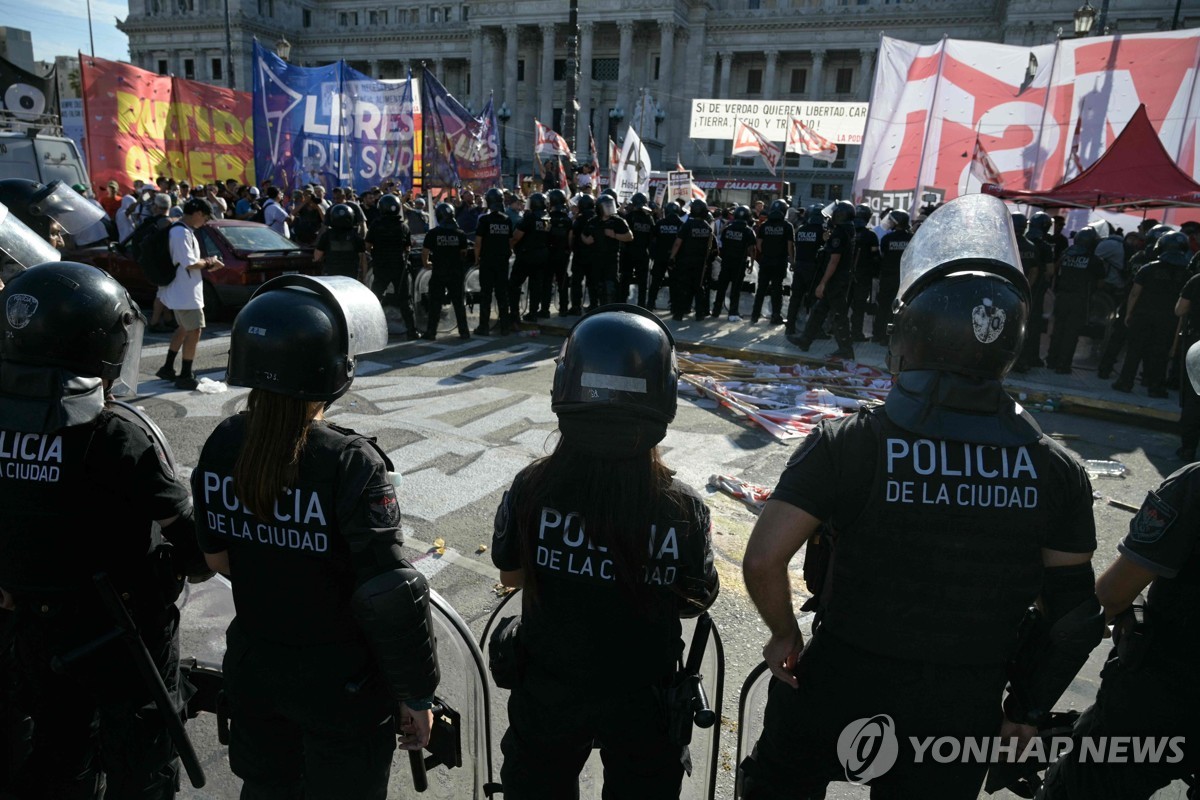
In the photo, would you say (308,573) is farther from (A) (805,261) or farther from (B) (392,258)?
(A) (805,261)

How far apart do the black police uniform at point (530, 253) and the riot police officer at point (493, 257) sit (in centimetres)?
37

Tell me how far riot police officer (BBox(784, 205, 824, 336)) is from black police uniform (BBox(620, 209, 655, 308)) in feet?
8.11

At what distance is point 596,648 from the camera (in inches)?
73.7

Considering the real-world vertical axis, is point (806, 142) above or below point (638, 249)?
above

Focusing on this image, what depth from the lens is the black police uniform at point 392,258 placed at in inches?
412

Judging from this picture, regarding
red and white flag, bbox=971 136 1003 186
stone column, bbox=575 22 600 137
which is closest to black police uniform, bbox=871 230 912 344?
red and white flag, bbox=971 136 1003 186

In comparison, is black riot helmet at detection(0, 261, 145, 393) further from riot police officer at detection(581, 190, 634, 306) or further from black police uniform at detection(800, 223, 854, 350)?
riot police officer at detection(581, 190, 634, 306)

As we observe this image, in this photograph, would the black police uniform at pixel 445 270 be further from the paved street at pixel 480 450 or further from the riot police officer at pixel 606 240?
the riot police officer at pixel 606 240

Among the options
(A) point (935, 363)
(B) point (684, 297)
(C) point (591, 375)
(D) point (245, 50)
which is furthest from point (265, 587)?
(D) point (245, 50)

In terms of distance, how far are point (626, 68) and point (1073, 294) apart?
61.6 m

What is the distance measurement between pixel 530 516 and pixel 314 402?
625 mm

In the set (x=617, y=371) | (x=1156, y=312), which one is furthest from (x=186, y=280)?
(x=1156, y=312)

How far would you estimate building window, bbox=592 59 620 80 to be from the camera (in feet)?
231

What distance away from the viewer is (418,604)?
184 centimetres
